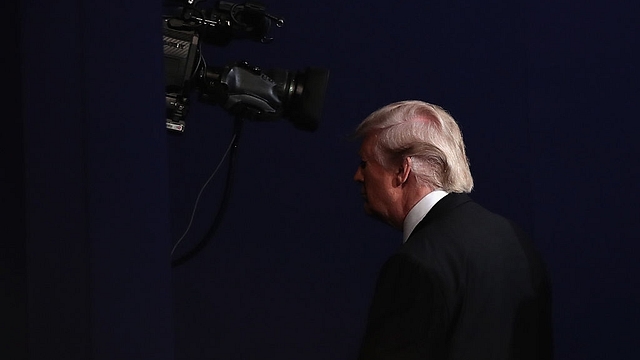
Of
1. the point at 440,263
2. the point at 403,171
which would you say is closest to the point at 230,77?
the point at 403,171

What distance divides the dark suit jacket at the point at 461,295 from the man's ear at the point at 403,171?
3.6 inches

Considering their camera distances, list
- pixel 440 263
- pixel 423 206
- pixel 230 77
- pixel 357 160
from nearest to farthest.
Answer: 1. pixel 440 263
2. pixel 423 206
3. pixel 230 77
4. pixel 357 160

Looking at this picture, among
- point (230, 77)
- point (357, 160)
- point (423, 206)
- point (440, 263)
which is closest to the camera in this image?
point (440, 263)

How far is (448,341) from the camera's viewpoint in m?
1.54

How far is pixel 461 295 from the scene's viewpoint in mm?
1525

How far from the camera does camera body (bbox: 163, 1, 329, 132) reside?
6.84 ft

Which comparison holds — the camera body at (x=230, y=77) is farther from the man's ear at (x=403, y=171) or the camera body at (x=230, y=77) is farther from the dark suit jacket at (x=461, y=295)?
the dark suit jacket at (x=461, y=295)

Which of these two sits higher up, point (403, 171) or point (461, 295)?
point (403, 171)

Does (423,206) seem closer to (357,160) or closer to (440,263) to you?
(440,263)

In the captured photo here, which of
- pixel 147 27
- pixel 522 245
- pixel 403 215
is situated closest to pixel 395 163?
pixel 403 215

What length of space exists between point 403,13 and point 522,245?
143cm

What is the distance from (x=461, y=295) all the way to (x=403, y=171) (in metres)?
0.29

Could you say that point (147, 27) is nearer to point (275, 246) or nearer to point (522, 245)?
point (522, 245)

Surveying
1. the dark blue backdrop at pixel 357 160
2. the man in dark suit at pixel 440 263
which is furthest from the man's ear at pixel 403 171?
the dark blue backdrop at pixel 357 160
